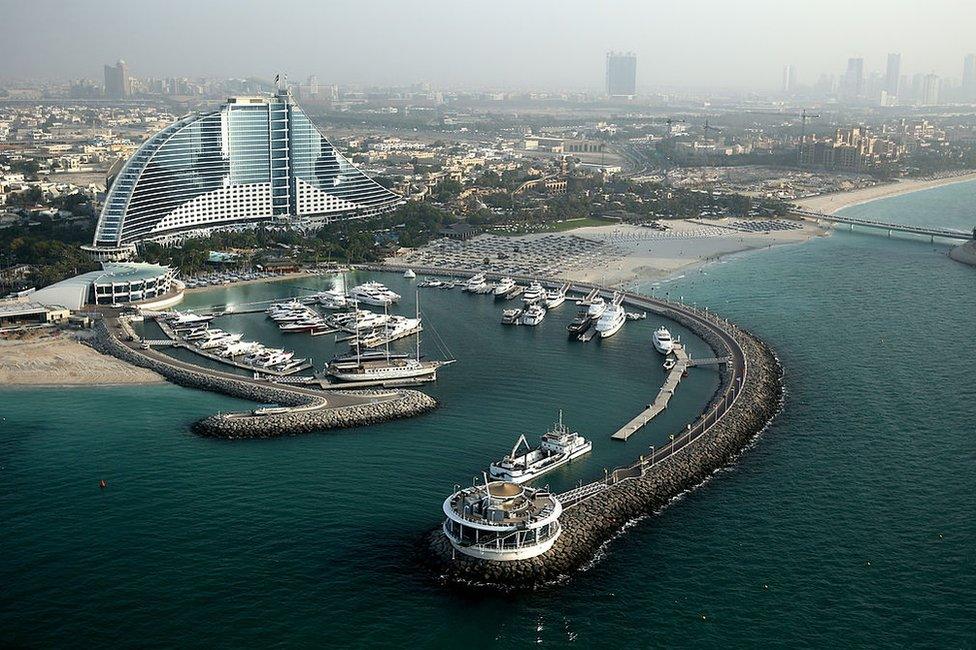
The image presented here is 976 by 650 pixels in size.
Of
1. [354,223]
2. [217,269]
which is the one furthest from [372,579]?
[354,223]

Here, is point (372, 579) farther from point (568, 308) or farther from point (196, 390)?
point (568, 308)

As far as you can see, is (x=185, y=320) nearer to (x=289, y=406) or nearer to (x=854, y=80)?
(x=289, y=406)

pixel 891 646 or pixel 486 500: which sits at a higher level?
pixel 486 500

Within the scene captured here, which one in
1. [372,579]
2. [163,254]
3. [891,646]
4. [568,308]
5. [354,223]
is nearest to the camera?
[891,646]

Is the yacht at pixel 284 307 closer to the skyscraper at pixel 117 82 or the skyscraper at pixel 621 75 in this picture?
the skyscraper at pixel 117 82

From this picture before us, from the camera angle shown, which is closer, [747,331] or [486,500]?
[486,500]

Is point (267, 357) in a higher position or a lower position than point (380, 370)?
lower

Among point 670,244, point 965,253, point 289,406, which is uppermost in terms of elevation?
point 965,253

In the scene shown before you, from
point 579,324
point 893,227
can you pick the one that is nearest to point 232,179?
point 579,324
